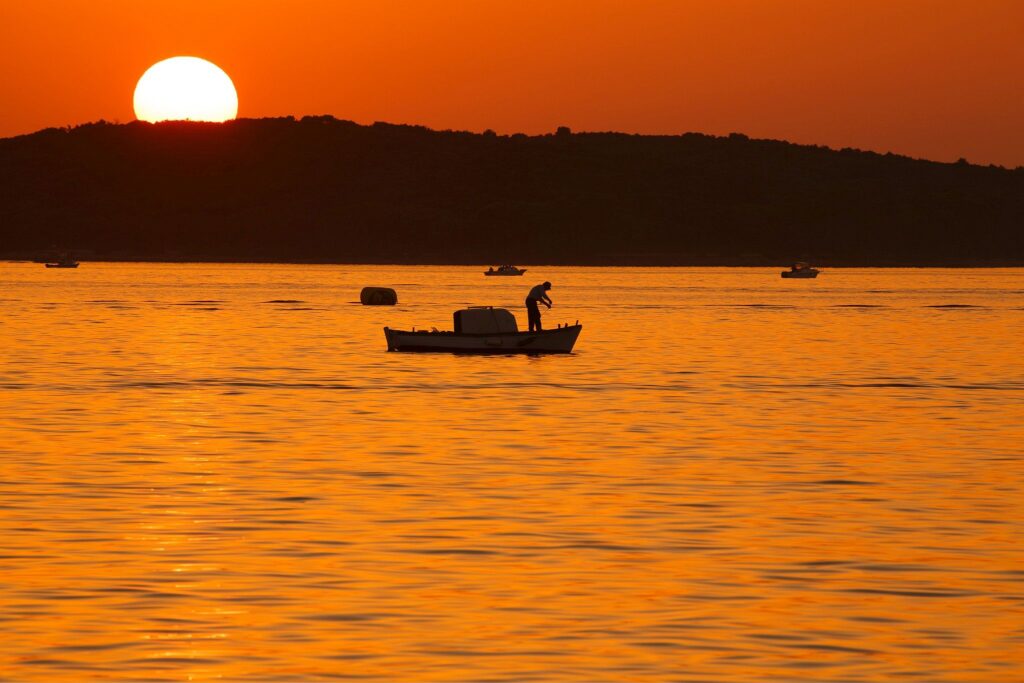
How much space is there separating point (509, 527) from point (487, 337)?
41.1 m

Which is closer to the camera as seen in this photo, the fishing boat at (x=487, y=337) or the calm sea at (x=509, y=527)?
the calm sea at (x=509, y=527)

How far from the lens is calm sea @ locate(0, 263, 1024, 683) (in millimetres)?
16516

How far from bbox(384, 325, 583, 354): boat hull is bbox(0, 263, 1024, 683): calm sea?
34.1 ft

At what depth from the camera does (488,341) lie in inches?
2549

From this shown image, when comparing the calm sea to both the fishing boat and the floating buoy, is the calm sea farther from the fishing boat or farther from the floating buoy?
the floating buoy

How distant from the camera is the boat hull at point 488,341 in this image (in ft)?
212

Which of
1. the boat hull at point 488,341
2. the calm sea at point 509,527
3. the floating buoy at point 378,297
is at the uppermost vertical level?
the calm sea at point 509,527

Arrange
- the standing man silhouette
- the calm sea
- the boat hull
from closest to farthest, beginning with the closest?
the calm sea < the standing man silhouette < the boat hull

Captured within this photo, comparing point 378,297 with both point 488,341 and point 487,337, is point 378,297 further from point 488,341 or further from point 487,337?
point 487,337

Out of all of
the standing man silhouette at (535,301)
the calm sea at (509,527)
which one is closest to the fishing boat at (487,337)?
the standing man silhouette at (535,301)

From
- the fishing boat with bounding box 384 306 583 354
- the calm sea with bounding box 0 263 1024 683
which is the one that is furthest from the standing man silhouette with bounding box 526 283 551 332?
the calm sea with bounding box 0 263 1024 683

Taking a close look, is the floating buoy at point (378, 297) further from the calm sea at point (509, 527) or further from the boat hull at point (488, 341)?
the calm sea at point (509, 527)

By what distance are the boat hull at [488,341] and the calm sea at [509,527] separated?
10.4 meters

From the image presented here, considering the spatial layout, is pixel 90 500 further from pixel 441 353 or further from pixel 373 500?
pixel 441 353
